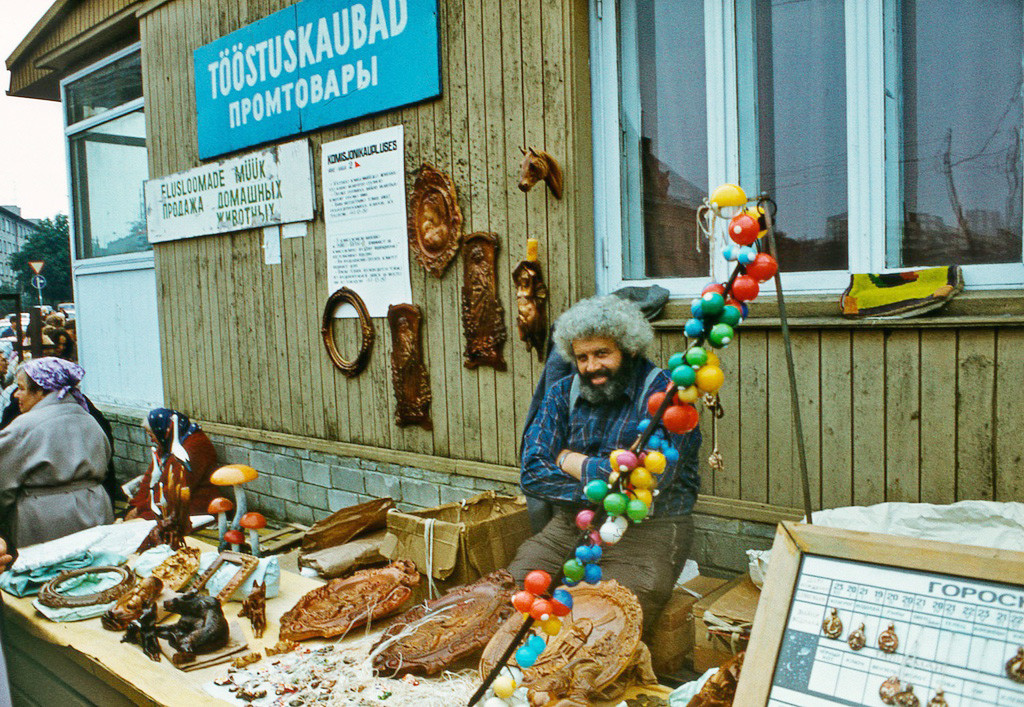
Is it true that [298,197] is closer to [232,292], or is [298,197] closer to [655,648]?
[232,292]

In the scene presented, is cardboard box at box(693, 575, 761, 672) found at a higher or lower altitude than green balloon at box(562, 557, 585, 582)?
lower

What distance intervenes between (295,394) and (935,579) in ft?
16.8

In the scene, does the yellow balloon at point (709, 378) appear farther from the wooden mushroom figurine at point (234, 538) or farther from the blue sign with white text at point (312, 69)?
the blue sign with white text at point (312, 69)

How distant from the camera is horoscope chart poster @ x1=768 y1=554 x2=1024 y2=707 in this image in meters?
1.37

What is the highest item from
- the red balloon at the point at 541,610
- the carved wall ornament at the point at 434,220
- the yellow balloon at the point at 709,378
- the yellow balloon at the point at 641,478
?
the carved wall ornament at the point at 434,220

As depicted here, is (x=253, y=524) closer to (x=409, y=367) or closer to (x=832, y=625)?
(x=409, y=367)

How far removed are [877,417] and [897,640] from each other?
6.34 ft

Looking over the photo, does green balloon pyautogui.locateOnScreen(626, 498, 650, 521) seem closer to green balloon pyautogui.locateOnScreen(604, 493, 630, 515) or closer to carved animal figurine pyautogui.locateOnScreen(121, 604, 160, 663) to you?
green balloon pyautogui.locateOnScreen(604, 493, 630, 515)

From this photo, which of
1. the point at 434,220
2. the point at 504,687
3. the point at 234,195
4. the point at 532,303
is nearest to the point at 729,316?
the point at 504,687

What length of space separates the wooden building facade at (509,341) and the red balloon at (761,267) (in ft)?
5.60

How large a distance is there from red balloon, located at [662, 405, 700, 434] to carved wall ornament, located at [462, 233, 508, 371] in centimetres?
276

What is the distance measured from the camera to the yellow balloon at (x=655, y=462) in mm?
1725

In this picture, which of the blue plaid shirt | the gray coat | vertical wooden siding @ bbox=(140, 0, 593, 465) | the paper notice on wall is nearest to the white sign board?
vertical wooden siding @ bbox=(140, 0, 593, 465)

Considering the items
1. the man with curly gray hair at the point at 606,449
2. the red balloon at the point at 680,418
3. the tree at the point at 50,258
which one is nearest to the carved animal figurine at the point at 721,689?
the red balloon at the point at 680,418
